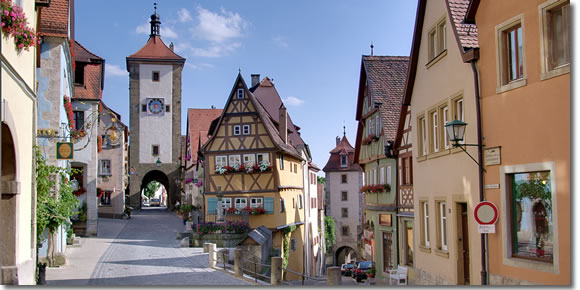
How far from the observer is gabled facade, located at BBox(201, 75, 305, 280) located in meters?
29.5

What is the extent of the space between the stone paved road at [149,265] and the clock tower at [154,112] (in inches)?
779

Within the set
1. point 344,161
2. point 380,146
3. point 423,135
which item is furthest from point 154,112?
point 423,135

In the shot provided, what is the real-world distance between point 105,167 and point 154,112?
42.3 ft

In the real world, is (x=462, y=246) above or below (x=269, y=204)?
below

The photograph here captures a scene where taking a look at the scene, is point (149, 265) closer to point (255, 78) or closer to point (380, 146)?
point (380, 146)

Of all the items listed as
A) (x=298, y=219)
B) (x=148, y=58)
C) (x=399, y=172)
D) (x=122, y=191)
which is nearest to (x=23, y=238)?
(x=399, y=172)

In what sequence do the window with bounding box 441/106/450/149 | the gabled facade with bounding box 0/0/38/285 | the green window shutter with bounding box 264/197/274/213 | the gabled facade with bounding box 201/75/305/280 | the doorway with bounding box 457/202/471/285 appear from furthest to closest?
the gabled facade with bounding box 201/75/305/280, the green window shutter with bounding box 264/197/274/213, the window with bounding box 441/106/450/149, the doorway with bounding box 457/202/471/285, the gabled facade with bounding box 0/0/38/285

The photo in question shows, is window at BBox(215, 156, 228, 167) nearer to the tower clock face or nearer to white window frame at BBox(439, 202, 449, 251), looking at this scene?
white window frame at BBox(439, 202, 449, 251)

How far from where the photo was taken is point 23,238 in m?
10.7

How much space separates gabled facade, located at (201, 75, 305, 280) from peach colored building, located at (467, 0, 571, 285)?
18512 millimetres

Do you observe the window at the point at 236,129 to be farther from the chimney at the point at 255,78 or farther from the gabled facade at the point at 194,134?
the chimney at the point at 255,78

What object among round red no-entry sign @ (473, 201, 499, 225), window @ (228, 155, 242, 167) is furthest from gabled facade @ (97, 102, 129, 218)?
round red no-entry sign @ (473, 201, 499, 225)

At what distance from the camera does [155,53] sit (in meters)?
51.1

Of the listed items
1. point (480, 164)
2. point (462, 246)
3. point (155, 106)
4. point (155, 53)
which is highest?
point (155, 53)
